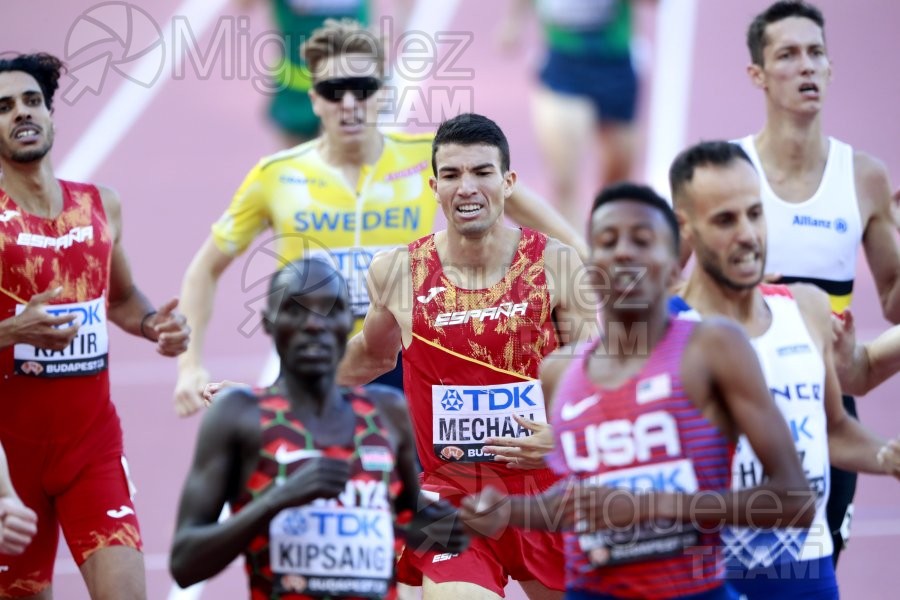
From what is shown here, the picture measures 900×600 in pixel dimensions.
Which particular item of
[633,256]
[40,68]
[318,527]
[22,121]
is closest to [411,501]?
[318,527]

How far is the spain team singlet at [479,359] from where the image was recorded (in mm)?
6109

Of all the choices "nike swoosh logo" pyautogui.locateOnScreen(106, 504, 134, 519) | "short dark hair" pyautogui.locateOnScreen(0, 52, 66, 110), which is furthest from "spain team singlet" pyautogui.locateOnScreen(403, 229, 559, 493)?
"short dark hair" pyautogui.locateOnScreen(0, 52, 66, 110)

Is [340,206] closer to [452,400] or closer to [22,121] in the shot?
[22,121]

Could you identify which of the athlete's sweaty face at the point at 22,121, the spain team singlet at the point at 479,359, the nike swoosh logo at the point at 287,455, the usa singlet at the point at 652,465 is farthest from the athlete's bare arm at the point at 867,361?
the athlete's sweaty face at the point at 22,121

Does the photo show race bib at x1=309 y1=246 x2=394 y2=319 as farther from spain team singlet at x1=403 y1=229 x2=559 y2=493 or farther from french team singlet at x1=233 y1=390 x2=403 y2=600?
french team singlet at x1=233 y1=390 x2=403 y2=600

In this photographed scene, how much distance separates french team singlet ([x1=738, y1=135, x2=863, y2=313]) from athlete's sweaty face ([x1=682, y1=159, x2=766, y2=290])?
1913 mm

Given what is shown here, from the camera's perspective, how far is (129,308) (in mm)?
7195

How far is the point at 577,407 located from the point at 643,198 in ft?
1.90

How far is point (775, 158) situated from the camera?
687cm

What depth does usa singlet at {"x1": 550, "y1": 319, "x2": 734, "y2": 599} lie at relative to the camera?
4211 millimetres

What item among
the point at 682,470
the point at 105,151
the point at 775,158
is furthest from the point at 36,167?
the point at 105,151

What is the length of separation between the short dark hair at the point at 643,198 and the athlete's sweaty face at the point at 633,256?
0.6 inches

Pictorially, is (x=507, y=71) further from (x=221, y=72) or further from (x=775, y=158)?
(x=775, y=158)

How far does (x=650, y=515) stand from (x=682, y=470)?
0.49ft
